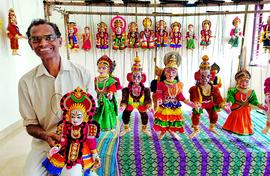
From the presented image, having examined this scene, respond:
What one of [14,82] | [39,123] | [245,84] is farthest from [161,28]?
[39,123]

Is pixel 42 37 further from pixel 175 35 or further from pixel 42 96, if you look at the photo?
pixel 175 35

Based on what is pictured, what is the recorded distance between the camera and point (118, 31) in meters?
2.42

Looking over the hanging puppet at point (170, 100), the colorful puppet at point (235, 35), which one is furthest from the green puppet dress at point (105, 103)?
the colorful puppet at point (235, 35)

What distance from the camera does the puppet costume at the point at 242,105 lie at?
128 centimetres

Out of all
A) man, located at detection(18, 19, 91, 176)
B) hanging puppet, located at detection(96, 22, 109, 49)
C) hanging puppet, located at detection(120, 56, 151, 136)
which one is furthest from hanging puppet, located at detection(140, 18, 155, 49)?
man, located at detection(18, 19, 91, 176)

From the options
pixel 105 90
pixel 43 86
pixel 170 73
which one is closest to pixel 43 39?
pixel 43 86

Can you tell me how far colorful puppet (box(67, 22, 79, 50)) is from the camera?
262 cm

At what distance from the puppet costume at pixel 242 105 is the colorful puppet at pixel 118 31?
1.39 metres

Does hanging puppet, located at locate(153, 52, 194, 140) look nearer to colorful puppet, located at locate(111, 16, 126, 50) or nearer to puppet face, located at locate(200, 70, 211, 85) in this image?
puppet face, located at locate(200, 70, 211, 85)

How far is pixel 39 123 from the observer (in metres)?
1.01

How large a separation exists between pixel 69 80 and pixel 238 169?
1.06 meters

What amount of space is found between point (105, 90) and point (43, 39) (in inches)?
21.5

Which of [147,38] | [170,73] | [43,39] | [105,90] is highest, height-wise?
Result: [147,38]

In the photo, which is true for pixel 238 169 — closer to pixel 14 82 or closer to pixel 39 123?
pixel 39 123
